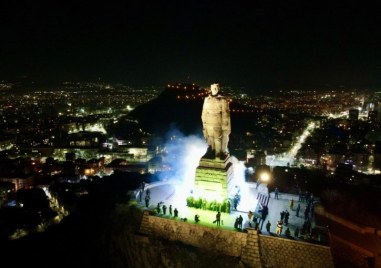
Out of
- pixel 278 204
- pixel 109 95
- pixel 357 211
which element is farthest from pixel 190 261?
pixel 109 95

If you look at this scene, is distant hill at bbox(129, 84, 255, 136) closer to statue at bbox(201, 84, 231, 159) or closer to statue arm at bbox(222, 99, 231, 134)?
statue at bbox(201, 84, 231, 159)

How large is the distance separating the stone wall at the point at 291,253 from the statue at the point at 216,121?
427 cm

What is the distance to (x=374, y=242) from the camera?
14281mm

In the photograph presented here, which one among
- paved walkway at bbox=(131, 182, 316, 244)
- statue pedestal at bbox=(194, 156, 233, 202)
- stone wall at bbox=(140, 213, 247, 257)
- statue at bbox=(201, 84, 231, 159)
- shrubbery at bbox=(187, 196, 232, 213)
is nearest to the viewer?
stone wall at bbox=(140, 213, 247, 257)

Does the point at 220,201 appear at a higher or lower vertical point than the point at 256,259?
higher

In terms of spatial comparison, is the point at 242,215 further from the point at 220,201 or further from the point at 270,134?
the point at 270,134

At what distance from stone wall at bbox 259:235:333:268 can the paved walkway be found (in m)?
0.37

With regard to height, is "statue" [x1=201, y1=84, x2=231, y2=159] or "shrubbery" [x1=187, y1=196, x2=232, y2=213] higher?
"statue" [x1=201, y1=84, x2=231, y2=159]

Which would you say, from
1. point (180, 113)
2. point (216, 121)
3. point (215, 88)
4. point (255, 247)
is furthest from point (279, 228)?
point (180, 113)

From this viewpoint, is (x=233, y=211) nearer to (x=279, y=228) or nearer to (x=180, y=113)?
(x=279, y=228)

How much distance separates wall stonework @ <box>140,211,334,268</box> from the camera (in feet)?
36.6

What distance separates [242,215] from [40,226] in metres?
19.2

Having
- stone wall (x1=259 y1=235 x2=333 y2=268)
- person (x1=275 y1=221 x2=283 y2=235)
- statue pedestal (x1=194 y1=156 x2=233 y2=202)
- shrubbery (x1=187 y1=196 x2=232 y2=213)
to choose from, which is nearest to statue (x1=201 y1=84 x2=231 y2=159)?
statue pedestal (x1=194 y1=156 x2=233 y2=202)

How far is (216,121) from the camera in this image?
14.2m
